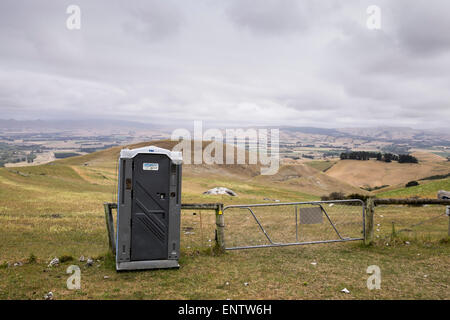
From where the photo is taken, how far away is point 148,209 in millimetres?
7488

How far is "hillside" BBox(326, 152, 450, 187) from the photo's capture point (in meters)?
96.1

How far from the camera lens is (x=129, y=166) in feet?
24.1

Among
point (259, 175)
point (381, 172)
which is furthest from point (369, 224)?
point (381, 172)

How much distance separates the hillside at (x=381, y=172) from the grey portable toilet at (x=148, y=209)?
92950mm

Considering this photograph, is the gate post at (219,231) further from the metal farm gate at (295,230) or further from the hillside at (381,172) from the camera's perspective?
the hillside at (381,172)

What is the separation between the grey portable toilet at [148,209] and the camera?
24.0ft

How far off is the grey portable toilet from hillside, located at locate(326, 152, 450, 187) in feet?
305

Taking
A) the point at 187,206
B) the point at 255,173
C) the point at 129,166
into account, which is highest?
the point at 129,166

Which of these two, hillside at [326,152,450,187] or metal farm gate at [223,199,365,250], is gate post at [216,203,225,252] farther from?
hillside at [326,152,450,187]

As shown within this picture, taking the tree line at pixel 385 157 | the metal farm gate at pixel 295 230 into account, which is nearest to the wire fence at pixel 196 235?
the metal farm gate at pixel 295 230

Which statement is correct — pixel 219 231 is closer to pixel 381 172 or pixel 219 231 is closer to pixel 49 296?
pixel 49 296
